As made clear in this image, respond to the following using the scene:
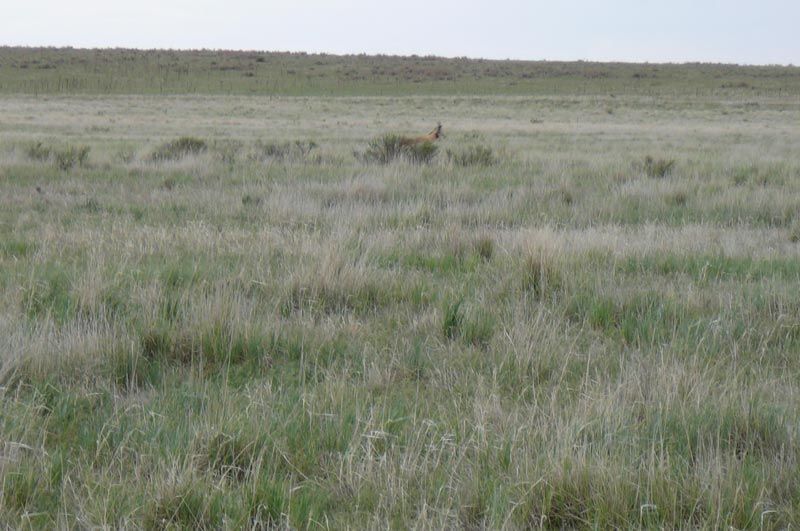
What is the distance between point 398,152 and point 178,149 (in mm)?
4141

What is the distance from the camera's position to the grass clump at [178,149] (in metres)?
14.1

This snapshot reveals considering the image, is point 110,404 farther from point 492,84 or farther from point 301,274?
point 492,84

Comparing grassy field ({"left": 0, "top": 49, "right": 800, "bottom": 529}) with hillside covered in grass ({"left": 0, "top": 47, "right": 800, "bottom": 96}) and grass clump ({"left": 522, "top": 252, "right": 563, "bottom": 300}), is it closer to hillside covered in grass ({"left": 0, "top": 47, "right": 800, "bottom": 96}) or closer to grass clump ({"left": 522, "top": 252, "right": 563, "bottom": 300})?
grass clump ({"left": 522, "top": 252, "right": 563, "bottom": 300})

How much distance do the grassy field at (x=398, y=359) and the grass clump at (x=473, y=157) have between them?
397 cm

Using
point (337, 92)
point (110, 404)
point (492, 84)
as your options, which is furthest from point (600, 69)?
point (110, 404)

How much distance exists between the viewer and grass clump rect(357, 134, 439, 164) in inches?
559

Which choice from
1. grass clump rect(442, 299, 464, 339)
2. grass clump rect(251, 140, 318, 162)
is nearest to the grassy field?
grass clump rect(442, 299, 464, 339)

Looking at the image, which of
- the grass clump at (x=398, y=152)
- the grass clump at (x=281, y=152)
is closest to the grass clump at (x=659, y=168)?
the grass clump at (x=398, y=152)

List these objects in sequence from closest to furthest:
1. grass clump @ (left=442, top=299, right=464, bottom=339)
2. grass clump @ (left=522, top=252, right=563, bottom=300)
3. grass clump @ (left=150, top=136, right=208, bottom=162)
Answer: grass clump @ (left=442, top=299, right=464, bottom=339) < grass clump @ (left=522, top=252, right=563, bottom=300) < grass clump @ (left=150, top=136, right=208, bottom=162)

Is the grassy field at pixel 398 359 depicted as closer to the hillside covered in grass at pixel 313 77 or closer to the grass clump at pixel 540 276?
the grass clump at pixel 540 276

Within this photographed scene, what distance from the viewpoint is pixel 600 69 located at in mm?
88875

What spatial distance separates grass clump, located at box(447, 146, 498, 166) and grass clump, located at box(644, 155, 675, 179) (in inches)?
103

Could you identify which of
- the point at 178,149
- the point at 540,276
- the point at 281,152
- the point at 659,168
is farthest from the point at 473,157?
the point at 540,276

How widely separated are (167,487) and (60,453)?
0.51 metres
